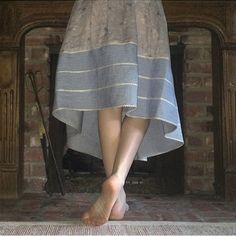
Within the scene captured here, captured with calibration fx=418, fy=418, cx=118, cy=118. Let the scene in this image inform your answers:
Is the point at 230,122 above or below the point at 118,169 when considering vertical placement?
above

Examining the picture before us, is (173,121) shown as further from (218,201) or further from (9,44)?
(9,44)

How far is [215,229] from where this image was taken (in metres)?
1.29

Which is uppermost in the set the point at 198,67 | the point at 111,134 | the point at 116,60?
the point at 198,67

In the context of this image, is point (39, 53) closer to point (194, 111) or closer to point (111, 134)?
point (194, 111)

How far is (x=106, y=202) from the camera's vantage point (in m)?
1.28

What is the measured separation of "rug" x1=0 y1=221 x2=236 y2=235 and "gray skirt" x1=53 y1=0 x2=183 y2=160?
35 cm

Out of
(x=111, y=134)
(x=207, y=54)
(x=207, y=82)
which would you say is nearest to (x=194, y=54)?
(x=207, y=54)

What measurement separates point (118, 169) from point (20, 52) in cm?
124

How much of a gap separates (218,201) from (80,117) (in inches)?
37.1

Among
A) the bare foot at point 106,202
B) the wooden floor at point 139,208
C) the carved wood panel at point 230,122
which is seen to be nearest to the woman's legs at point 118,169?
the bare foot at point 106,202

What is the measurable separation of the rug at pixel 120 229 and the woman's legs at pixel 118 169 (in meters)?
0.04

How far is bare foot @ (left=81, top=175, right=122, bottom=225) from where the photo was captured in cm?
128

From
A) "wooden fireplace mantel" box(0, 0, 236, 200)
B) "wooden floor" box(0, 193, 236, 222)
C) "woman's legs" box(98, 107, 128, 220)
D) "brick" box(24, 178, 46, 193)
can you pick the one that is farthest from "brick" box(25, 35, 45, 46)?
"woman's legs" box(98, 107, 128, 220)

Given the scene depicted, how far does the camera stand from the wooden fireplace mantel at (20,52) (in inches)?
87.6
